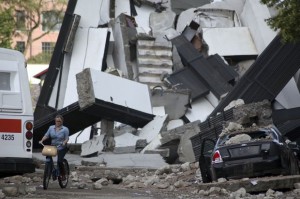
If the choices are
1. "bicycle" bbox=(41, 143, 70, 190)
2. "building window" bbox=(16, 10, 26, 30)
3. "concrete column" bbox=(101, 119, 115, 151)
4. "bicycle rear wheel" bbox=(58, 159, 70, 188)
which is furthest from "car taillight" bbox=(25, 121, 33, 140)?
"building window" bbox=(16, 10, 26, 30)

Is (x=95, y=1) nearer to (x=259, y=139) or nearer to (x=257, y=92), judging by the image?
(x=257, y=92)

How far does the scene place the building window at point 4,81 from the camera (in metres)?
15.0

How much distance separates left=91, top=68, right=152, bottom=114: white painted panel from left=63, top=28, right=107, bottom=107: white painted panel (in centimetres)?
400

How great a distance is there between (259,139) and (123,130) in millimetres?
14857

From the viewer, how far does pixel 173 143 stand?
28.1 m

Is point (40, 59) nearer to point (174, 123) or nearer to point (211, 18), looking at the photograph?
point (211, 18)

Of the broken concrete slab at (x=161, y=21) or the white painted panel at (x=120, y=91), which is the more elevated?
the broken concrete slab at (x=161, y=21)

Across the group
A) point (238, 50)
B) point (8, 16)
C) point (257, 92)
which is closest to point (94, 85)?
point (257, 92)

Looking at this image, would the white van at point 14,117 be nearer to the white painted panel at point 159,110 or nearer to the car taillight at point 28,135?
the car taillight at point 28,135

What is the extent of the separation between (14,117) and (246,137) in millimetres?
5381

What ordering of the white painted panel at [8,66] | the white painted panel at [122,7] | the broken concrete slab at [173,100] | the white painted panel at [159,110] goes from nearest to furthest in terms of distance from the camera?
the white painted panel at [8,66]
the white painted panel at [159,110]
the broken concrete slab at [173,100]
the white painted panel at [122,7]

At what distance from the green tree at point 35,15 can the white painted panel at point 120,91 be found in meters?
42.8

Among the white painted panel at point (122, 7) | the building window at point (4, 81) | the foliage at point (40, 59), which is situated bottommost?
the building window at point (4, 81)

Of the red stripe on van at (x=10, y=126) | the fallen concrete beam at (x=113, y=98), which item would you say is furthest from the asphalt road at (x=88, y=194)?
the fallen concrete beam at (x=113, y=98)
